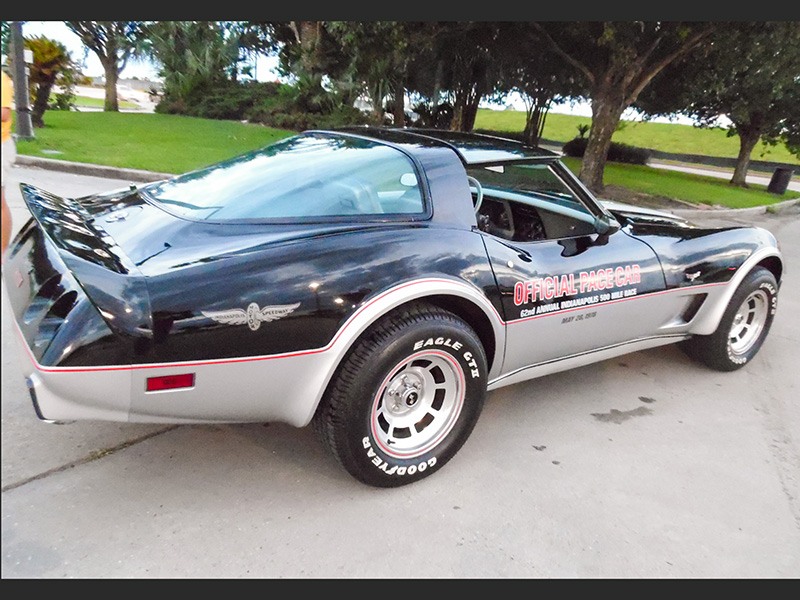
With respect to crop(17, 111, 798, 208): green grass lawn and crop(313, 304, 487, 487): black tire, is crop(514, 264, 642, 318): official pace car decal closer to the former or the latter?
crop(313, 304, 487, 487): black tire

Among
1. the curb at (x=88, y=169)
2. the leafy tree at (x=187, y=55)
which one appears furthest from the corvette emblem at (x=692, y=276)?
the leafy tree at (x=187, y=55)

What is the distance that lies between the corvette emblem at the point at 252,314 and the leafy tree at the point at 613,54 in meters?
9.08

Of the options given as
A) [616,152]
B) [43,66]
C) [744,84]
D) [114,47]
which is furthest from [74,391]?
[616,152]

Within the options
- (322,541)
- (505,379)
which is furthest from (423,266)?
(322,541)

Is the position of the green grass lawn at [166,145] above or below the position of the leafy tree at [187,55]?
below

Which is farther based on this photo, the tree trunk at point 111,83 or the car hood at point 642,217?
the tree trunk at point 111,83

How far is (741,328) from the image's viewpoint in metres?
4.20

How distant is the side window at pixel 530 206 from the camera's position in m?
3.26

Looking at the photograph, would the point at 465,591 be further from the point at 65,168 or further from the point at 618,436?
the point at 65,168

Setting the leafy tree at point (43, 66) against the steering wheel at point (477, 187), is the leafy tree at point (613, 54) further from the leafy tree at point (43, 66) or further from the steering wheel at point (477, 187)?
the leafy tree at point (43, 66)

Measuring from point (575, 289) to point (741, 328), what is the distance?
1.95 m

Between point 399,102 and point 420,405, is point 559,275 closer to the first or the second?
point 420,405

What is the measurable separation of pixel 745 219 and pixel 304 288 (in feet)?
42.6

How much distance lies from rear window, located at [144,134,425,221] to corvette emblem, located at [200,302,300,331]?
51 centimetres
